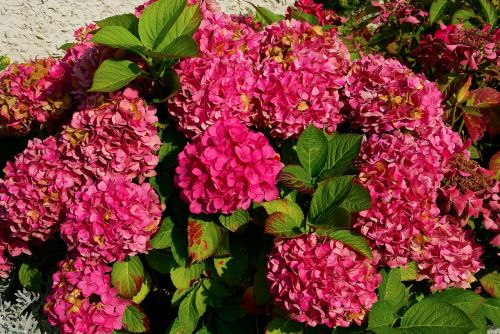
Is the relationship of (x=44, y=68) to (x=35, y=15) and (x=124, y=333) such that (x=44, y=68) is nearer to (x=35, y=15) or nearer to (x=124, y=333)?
(x=124, y=333)

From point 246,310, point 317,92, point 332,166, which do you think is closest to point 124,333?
point 246,310

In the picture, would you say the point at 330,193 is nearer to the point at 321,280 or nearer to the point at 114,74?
the point at 321,280

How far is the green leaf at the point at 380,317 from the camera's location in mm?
1342

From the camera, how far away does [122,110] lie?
1.41 m

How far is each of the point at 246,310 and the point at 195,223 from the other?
1.14 feet

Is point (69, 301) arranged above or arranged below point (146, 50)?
below

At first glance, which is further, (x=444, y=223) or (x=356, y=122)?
(x=356, y=122)

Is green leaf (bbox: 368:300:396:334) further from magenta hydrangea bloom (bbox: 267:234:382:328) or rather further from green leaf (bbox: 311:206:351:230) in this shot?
green leaf (bbox: 311:206:351:230)

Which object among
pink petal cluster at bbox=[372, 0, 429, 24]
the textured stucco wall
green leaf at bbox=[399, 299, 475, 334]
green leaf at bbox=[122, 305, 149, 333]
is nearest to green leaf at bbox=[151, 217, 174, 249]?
green leaf at bbox=[122, 305, 149, 333]

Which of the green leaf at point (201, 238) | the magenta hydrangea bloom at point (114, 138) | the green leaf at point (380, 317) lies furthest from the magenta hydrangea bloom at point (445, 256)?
the magenta hydrangea bloom at point (114, 138)

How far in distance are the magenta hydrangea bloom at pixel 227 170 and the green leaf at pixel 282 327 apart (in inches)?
14.5

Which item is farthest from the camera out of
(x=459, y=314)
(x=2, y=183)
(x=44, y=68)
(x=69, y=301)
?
(x=44, y=68)

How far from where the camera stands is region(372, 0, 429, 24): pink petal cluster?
6.92ft

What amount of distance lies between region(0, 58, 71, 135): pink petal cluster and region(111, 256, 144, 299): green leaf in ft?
2.09
